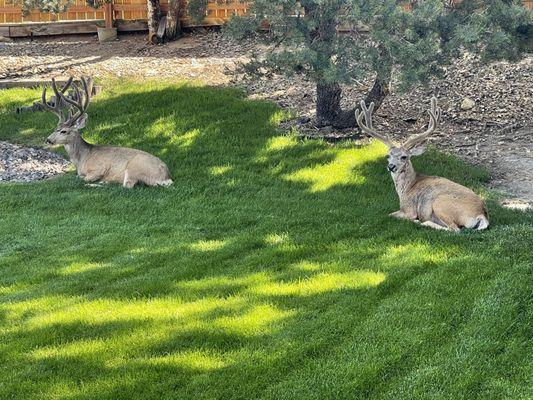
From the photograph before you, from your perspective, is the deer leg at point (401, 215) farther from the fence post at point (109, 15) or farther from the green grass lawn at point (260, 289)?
the fence post at point (109, 15)

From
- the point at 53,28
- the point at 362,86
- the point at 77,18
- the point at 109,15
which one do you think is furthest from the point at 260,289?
the point at 77,18

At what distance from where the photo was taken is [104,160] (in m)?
11.9

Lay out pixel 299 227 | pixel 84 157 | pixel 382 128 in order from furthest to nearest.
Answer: pixel 382 128 → pixel 84 157 → pixel 299 227

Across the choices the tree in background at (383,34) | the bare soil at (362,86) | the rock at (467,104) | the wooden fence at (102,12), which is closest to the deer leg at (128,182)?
the bare soil at (362,86)

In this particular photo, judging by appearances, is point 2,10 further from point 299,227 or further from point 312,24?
point 299,227

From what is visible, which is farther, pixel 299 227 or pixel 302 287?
pixel 299 227

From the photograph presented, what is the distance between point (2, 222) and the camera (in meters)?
10.1

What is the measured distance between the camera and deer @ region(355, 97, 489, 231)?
894cm

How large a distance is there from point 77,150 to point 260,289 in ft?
18.5

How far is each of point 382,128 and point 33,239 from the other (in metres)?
6.07

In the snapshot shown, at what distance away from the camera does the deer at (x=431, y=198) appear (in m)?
8.94

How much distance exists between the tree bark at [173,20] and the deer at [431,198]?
8.98 m

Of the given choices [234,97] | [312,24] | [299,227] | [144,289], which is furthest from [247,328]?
[234,97]

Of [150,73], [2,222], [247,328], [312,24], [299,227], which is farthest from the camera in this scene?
[150,73]
